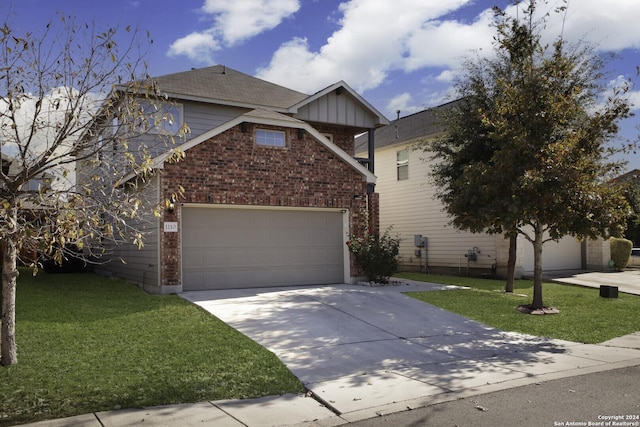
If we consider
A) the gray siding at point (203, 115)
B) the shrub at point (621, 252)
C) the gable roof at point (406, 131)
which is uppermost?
the gable roof at point (406, 131)

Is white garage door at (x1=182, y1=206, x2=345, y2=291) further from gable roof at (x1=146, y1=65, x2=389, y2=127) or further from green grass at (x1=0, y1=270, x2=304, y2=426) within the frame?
gable roof at (x1=146, y1=65, x2=389, y2=127)

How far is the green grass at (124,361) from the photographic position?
5.96 metres

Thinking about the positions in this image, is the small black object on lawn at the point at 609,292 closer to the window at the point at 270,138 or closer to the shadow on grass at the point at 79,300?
the window at the point at 270,138

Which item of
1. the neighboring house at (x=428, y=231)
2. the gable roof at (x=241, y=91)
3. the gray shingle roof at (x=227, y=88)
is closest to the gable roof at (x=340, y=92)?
the gable roof at (x=241, y=91)

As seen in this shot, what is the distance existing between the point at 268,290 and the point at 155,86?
817 centimetres

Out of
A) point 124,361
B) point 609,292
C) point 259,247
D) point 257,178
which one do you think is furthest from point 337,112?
point 124,361

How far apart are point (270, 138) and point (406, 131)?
11025 mm

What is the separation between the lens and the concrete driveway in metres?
6.67

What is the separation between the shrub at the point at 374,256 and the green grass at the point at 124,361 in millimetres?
5813

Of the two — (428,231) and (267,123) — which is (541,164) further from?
(428,231)

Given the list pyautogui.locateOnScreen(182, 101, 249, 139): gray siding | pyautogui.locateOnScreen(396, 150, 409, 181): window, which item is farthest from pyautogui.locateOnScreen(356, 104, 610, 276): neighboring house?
pyautogui.locateOnScreen(182, 101, 249, 139): gray siding

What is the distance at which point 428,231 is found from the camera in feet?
74.5

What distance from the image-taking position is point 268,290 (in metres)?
13.8

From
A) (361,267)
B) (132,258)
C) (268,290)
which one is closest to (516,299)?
(361,267)
